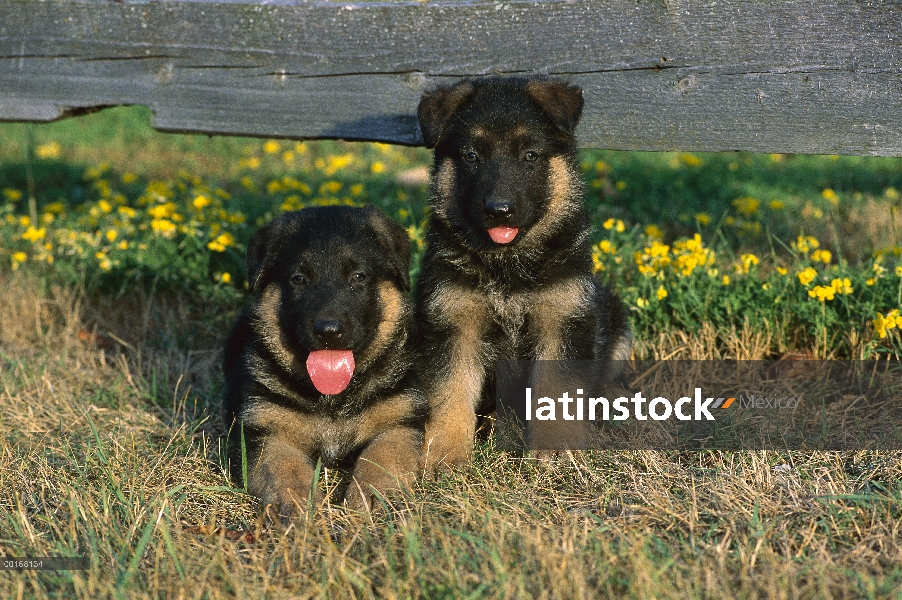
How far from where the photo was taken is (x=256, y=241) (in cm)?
394

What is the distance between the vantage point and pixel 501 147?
4.05m

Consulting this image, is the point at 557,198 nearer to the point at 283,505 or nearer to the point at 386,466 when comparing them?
the point at 386,466

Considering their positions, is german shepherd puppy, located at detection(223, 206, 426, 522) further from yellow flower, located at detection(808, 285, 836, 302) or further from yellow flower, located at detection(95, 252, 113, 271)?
yellow flower, located at detection(808, 285, 836, 302)

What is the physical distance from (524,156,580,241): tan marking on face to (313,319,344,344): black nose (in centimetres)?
102

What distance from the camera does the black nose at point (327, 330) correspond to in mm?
3611

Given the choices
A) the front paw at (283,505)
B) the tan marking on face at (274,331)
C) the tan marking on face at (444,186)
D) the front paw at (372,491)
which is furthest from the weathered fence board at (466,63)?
the front paw at (283,505)

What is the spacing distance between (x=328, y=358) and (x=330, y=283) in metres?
0.32

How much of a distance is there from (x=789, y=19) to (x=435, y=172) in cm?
186

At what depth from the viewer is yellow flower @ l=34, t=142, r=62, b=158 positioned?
30.7ft

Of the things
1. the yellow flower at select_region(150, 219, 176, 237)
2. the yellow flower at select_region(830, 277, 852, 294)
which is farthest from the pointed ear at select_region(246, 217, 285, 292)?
the yellow flower at select_region(830, 277, 852, 294)

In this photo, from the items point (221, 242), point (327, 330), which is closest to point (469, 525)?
point (327, 330)

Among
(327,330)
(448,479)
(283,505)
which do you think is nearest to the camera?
(283,505)

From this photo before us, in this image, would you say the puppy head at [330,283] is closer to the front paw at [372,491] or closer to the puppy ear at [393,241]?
the puppy ear at [393,241]

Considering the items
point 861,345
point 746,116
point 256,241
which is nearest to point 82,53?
point 256,241
